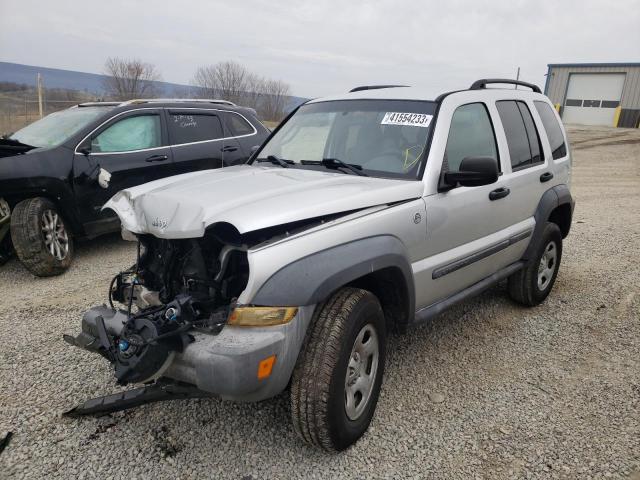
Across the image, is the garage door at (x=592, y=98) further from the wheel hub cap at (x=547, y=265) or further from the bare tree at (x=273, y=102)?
the wheel hub cap at (x=547, y=265)

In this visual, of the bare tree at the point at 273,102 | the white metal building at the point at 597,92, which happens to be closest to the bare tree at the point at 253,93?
the bare tree at the point at 273,102

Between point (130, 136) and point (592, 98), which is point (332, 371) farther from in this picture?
point (592, 98)

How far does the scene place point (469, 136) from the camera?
356 centimetres

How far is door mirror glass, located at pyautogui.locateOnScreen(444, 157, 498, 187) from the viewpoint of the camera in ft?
9.68

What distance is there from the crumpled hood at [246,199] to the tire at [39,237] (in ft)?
8.55

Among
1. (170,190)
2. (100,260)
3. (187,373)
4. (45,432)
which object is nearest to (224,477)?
(187,373)

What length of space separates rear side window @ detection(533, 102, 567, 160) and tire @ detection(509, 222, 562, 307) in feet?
2.23

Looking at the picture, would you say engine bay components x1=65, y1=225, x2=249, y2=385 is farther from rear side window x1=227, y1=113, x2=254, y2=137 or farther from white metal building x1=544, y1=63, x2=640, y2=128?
white metal building x1=544, y1=63, x2=640, y2=128

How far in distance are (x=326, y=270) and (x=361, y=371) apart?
0.69m

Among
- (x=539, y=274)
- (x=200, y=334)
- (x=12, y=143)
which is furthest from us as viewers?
(x=12, y=143)

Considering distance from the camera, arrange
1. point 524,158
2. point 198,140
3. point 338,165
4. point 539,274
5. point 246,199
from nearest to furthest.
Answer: point 246,199, point 338,165, point 524,158, point 539,274, point 198,140

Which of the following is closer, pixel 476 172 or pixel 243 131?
pixel 476 172

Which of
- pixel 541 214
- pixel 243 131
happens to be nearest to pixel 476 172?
pixel 541 214

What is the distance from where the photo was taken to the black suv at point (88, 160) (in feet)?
16.9
